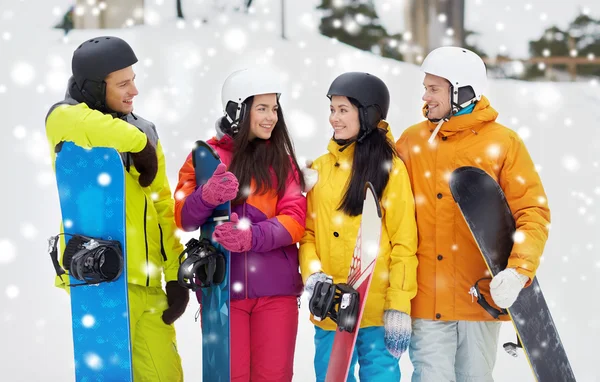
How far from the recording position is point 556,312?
6359mm

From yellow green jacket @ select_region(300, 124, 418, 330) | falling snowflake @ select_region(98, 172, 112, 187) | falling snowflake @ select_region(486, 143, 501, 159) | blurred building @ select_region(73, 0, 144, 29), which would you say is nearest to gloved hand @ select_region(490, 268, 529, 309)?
yellow green jacket @ select_region(300, 124, 418, 330)

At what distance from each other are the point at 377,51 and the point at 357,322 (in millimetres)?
9255

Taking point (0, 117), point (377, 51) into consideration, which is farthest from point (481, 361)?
point (377, 51)

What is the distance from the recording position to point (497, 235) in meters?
3.09

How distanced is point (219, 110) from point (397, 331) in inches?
282

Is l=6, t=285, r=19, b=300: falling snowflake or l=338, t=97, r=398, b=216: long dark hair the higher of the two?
l=338, t=97, r=398, b=216: long dark hair

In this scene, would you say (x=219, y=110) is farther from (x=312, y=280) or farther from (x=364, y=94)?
(x=312, y=280)

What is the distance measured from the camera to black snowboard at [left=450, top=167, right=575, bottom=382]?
10.1ft

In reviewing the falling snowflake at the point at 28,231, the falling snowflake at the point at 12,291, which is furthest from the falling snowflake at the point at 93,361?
the falling snowflake at the point at 28,231

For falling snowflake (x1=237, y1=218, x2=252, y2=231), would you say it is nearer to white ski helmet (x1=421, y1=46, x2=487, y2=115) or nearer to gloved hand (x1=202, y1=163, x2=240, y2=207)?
gloved hand (x1=202, y1=163, x2=240, y2=207)

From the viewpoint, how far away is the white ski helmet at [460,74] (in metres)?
3.24

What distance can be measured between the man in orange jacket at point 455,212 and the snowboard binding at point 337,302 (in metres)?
0.46

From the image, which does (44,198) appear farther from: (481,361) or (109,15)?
(481,361)

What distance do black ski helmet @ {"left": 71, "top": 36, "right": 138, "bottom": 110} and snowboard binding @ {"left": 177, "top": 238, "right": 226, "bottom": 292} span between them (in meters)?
0.83
